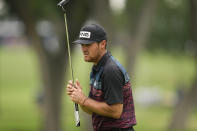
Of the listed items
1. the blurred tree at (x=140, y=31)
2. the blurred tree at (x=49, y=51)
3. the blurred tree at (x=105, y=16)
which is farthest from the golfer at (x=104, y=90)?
the blurred tree at (x=49, y=51)

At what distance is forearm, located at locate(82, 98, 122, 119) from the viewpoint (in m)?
5.41

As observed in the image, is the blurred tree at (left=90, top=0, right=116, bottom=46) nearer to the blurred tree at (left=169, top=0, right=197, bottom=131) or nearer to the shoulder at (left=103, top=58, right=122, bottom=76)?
the blurred tree at (left=169, top=0, right=197, bottom=131)

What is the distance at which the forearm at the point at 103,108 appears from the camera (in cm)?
541

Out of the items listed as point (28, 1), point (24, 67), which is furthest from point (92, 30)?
point (24, 67)

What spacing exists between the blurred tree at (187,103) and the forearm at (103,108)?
10340mm

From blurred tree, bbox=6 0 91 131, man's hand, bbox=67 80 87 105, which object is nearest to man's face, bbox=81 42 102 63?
man's hand, bbox=67 80 87 105

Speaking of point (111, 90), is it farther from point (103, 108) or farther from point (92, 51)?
point (92, 51)

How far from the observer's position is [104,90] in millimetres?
5422

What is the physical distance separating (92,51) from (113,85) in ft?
1.40

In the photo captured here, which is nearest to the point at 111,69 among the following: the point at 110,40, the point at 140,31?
the point at 110,40

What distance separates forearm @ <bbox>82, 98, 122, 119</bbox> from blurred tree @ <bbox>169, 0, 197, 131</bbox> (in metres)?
10.3

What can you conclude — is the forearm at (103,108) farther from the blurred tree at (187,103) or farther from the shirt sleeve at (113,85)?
the blurred tree at (187,103)

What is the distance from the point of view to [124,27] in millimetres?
23234

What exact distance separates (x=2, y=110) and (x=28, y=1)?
14.8 metres
